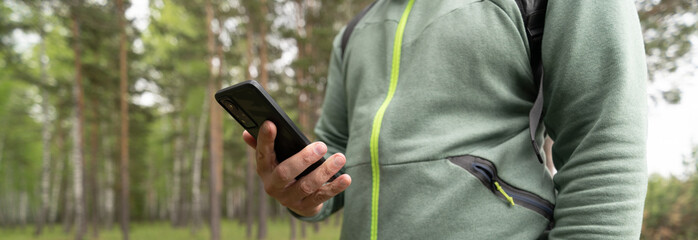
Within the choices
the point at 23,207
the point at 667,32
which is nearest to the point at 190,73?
the point at 23,207

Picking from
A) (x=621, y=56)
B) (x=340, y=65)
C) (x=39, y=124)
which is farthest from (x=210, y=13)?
(x=39, y=124)

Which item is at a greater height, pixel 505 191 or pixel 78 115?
pixel 505 191

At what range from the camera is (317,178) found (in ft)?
3.85

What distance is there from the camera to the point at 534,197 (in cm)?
110

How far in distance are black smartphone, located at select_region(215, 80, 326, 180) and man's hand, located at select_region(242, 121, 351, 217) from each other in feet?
0.09

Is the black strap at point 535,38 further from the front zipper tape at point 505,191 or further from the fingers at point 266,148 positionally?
the fingers at point 266,148

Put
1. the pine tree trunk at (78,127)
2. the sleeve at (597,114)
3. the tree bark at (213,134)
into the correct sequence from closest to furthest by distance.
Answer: the sleeve at (597,114) → the pine tree trunk at (78,127) → the tree bark at (213,134)

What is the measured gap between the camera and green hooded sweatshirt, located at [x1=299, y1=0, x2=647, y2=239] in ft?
3.01

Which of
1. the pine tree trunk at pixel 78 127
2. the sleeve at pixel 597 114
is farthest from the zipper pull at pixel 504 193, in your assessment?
the pine tree trunk at pixel 78 127

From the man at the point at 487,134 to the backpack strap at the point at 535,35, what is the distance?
23mm

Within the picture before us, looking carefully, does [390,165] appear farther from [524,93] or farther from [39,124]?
[39,124]

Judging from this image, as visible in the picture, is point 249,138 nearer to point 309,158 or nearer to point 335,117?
point 309,158

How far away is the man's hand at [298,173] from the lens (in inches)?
44.2

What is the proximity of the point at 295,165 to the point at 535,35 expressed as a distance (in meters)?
0.75
